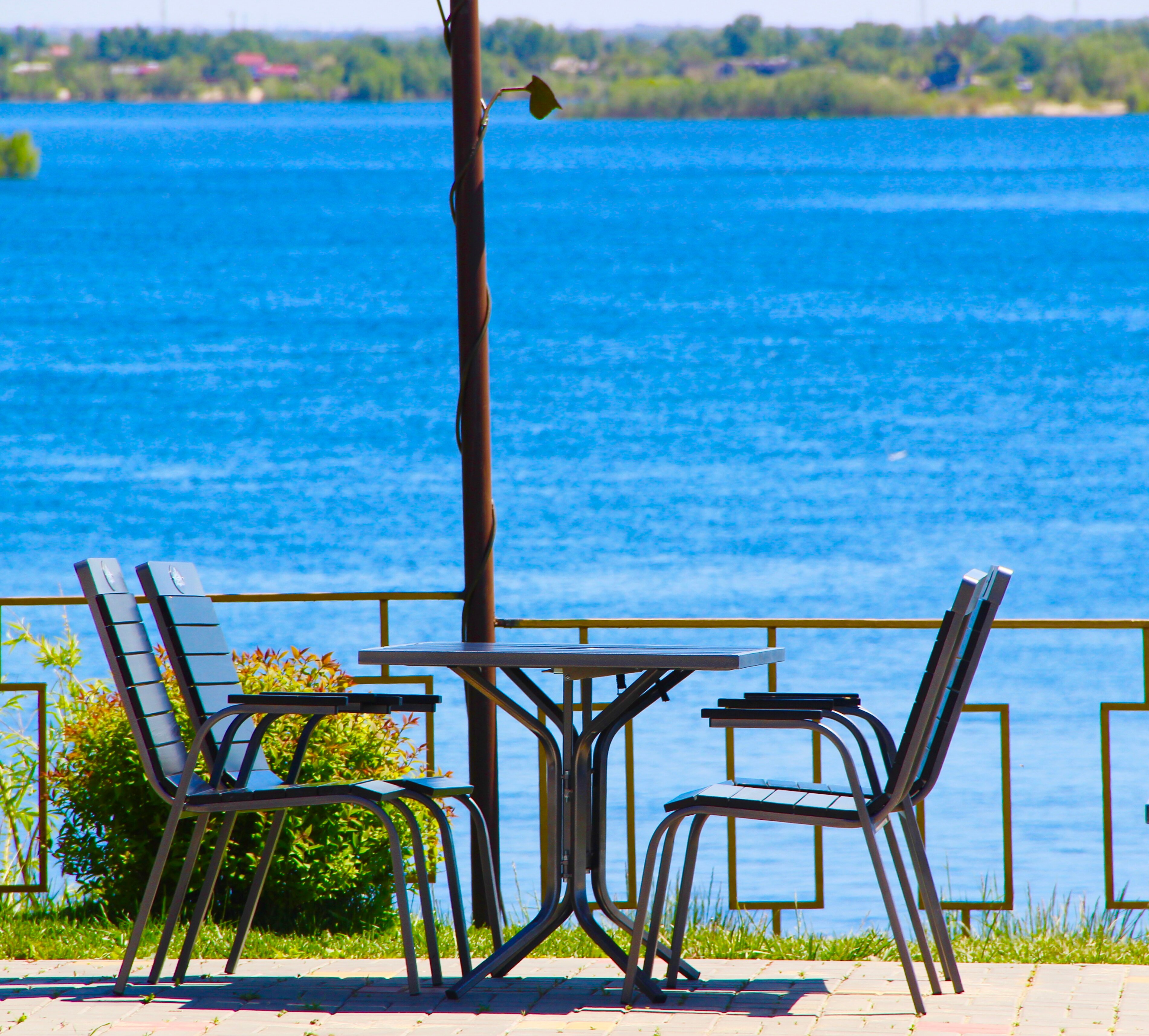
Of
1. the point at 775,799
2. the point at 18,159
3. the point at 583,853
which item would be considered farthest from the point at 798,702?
the point at 18,159

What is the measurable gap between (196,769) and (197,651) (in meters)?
0.28

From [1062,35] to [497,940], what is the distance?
194ft

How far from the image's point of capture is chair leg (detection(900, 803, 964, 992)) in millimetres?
3770

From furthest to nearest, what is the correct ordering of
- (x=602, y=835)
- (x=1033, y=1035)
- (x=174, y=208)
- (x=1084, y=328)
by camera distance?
(x=174, y=208)
(x=1084, y=328)
(x=602, y=835)
(x=1033, y=1035)

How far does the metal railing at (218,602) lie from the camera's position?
4.68 m

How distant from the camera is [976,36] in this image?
55625mm

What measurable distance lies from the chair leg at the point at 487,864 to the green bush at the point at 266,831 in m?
0.53

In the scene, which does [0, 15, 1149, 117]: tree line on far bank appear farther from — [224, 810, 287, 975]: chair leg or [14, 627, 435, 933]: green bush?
[224, 810, 287, 975]: chair leg

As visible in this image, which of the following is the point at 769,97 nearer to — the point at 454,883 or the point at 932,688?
the point at 454,883

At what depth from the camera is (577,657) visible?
3715 mm

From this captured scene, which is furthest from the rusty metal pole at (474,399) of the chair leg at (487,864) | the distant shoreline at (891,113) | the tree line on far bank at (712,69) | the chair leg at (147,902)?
the distant shoreline at (891,113)

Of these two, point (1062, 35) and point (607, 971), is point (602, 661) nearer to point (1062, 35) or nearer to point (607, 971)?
point (607, 971)

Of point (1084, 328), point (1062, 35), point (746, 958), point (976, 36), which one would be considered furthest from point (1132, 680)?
point (1062, 35)

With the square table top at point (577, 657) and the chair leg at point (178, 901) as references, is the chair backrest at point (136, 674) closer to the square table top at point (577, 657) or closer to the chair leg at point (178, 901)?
the chair leg at point (178, 901)
